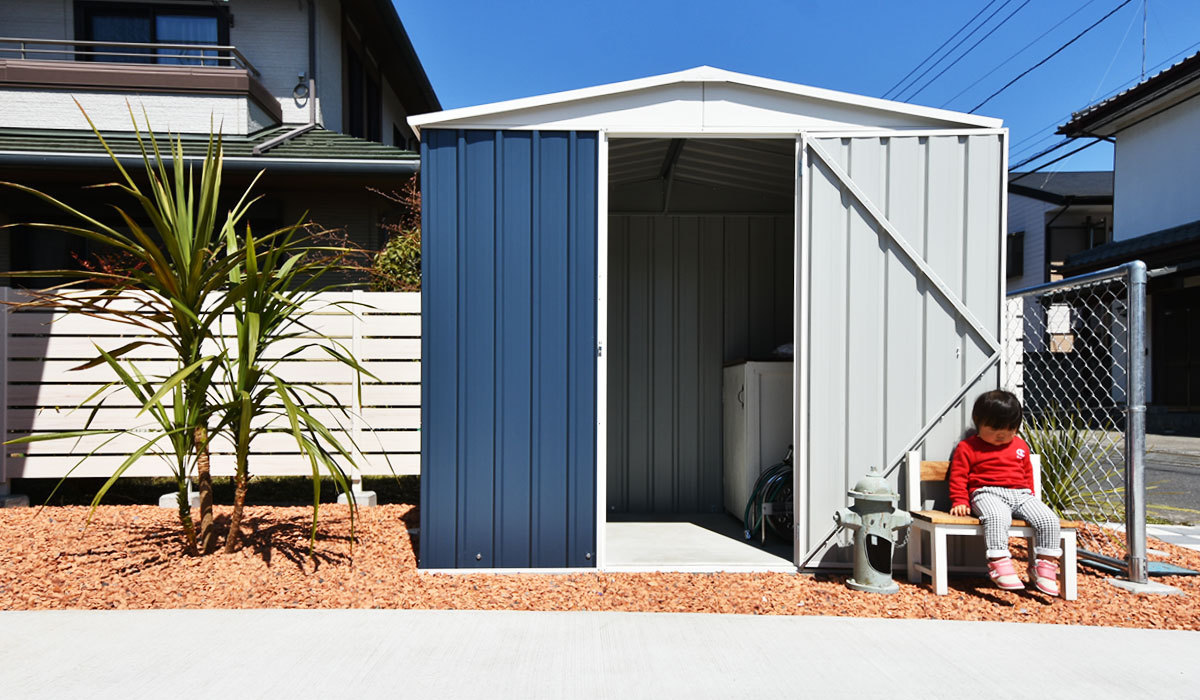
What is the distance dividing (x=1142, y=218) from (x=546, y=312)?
624 inches

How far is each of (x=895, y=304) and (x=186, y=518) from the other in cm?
393

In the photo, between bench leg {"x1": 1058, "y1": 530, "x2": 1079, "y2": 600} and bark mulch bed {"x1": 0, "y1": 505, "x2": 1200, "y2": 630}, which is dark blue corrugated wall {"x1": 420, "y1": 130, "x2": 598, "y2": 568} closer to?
bark mulch bed {"x1": 0, "y1": 505, "x2": 1200, "y2": 630}

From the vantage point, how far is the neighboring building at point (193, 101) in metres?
8.18

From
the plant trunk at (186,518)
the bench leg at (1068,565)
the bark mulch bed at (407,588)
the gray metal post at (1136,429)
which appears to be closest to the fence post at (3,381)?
the bark mulch bed at (407,588)

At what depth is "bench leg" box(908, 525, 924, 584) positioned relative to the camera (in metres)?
4.15

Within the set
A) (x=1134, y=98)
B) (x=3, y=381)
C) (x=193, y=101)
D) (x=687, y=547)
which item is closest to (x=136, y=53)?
(x=193, y=101)

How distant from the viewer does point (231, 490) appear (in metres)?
6.77

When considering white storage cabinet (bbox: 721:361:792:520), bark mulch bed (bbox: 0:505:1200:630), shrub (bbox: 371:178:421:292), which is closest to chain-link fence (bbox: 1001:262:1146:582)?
bark mulch bed (bbox: 0:505:1200:630)

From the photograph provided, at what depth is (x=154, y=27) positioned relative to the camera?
385 inches

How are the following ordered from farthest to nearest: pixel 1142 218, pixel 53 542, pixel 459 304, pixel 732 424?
pixel 1142 218, pixel 732 424, pixel 53 542, pixel 459 304

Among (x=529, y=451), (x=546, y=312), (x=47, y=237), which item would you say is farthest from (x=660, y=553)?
(x=47, y=237)

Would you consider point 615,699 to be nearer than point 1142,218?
Yes

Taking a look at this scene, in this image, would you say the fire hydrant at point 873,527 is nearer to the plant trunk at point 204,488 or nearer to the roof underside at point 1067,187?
the plant trunk at point 204,488

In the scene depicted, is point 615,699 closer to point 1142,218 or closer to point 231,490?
point 231,490
